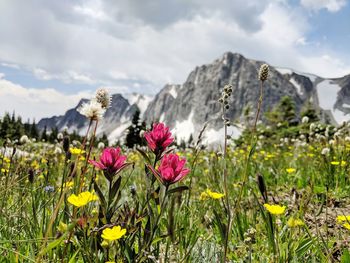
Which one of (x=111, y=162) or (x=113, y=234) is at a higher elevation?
(x=111, y=162)

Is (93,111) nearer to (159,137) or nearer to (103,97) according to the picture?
(103,97)

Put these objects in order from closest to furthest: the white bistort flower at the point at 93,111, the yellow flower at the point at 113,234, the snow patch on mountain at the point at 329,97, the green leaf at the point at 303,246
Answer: the yellow flower at the point at 113,234
the white bistort flower at the point at 93,111
the green leaf at the point at 303,246
the snow patch on mountain at the point at 329,97

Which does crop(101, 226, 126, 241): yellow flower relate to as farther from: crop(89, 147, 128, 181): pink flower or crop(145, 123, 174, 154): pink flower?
crop(145, 123, 174, 154): pink flower

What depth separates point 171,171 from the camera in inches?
57.3

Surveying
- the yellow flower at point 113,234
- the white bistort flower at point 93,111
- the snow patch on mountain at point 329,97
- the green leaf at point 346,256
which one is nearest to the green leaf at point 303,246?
the green leaf at point 346,256

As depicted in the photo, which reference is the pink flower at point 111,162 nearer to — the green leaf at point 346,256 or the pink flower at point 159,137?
the pink flower at point 159,137

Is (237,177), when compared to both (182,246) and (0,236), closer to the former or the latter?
(182,246)

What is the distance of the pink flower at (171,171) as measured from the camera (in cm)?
146

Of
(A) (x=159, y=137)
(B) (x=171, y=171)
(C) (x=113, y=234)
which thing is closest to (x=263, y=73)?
(A) (x=159, y=137)

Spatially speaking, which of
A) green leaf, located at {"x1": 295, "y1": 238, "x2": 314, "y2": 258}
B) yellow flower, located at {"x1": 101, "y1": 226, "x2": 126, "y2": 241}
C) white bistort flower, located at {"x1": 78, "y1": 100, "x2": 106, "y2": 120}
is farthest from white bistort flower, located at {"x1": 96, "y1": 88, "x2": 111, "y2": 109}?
green leaf, located at {"x1": 295, "y1": 238, "x2": 314, "y2": 258}

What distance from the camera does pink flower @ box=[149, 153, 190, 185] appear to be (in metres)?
1.46

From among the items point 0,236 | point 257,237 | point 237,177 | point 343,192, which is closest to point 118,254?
point 0,236

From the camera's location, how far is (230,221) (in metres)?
1.66

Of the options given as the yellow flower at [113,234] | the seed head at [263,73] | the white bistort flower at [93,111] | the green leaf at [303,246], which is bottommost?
the green leaf at [303,246]
